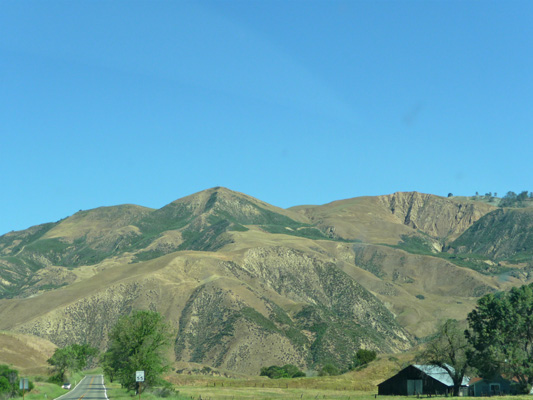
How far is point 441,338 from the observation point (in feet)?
267

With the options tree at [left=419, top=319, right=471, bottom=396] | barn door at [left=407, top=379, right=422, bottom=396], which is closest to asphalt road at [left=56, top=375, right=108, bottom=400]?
tree at [left=419, top=319, right=471, bottom=396]

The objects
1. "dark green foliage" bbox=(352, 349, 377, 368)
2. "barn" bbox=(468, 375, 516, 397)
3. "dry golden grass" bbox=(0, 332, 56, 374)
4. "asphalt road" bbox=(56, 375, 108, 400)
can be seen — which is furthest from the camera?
"dark green foliage" bbox=(352, 349, 377, 368)

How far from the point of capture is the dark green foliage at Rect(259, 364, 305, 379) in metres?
143

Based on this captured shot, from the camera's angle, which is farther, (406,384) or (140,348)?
(406,384)

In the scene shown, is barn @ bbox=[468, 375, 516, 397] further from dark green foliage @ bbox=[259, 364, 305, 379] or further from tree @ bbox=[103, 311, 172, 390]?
dark green foliage @ bbox=[259, 364, 305, 379]

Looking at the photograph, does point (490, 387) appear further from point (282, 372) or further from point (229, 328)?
point (229, 328)

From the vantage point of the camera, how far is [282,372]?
471 ft

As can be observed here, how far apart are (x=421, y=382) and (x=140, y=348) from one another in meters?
39.3

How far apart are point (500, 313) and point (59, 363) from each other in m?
83.1

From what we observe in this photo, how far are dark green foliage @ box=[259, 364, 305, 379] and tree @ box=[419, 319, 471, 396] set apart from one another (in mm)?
64331

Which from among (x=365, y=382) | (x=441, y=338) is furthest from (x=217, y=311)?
(x=441, y=338)

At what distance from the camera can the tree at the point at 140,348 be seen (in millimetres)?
70500

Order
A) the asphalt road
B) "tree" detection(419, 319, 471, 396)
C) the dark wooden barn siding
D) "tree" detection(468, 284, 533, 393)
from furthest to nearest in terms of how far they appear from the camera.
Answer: the dark wooden barn siding, "tree" detection(419, 319, 471, 396), "tree" detection(468, 284, 533, 393), the asphalt road

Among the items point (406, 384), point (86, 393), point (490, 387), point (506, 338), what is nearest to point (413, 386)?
point (406, 384)
